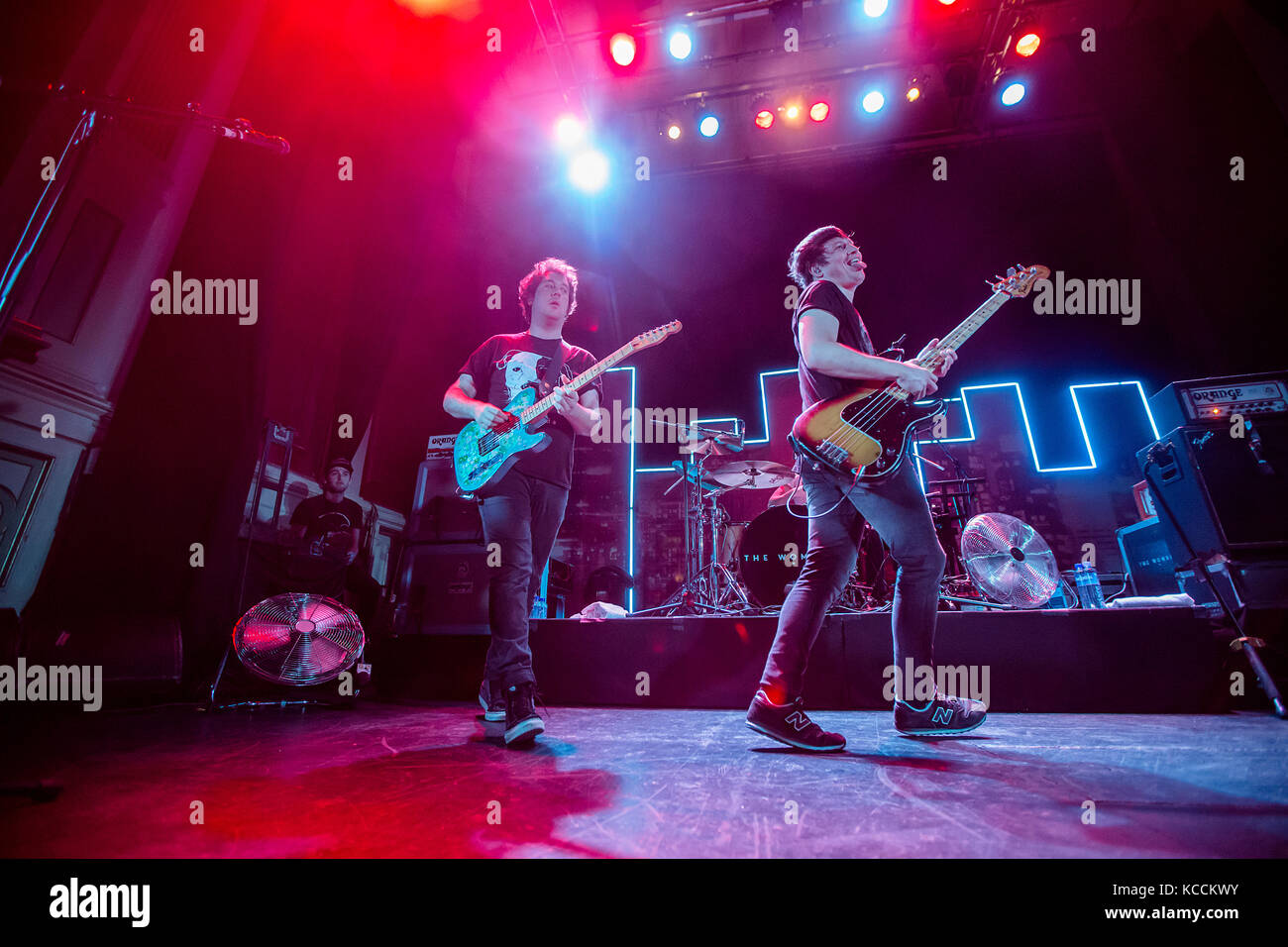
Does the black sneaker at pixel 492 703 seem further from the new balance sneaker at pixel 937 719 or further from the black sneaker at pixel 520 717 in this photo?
the new balance sneaker at pixel 937 719

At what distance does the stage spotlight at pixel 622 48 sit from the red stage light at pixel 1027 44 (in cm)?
387

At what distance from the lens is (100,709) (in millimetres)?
3244

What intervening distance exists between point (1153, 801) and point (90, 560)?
5638 millimetres

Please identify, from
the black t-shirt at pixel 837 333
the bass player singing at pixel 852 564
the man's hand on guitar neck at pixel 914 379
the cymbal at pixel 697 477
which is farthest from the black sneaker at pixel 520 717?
the cymbal at pixel 697 477

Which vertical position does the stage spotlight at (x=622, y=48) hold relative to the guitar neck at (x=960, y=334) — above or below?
above

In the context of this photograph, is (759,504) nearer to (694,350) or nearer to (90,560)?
(694,350)

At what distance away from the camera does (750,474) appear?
199 inches

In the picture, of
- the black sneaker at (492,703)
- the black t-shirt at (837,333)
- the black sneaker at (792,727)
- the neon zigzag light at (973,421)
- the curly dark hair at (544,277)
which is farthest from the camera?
the neon zigzag light at (973,421)

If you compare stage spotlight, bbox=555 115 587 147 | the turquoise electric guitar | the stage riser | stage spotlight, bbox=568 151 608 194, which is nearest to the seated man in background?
the stage riser

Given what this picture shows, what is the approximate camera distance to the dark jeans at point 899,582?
7.10ft

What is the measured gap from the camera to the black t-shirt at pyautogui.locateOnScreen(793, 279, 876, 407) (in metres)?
2.33

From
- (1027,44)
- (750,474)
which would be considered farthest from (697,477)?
(1027,44)

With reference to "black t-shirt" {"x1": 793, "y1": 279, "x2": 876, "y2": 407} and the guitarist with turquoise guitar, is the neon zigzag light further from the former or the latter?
the guitarist with turquoise guitar

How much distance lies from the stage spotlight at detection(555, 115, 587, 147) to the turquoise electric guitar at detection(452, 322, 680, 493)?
5.58 m
